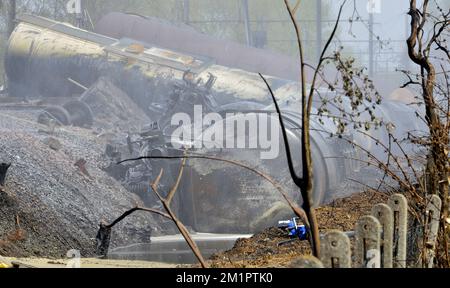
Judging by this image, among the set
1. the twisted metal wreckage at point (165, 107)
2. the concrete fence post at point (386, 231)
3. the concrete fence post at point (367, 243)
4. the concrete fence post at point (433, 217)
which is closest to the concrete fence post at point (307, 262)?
the concrete fence post at point (367, 243)

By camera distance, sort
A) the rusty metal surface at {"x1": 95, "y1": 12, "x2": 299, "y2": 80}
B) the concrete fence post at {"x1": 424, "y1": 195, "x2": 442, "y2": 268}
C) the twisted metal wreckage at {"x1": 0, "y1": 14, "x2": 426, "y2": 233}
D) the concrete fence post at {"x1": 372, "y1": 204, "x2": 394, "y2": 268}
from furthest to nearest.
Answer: the rusty metal surface at {"x1": 95, "y1": 12, "x2": 299, "y2": 80}
the twisted metal wreckage at {"x1": 0, "y1": 14, "x2": 426, "y2": 233}
the concrete fence post at {"x1": 424, "y1": 195, "x2": 442, "y2": 268}
the concrete fence post at {"x1": 372, "y1": 204, "x2": 394, "y2": 268}

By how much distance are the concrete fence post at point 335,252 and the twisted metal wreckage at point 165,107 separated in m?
17.1

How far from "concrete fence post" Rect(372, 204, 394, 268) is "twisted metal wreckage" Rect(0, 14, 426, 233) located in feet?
51.6

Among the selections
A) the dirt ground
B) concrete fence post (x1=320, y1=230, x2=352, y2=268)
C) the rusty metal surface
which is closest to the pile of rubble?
the dirt ground

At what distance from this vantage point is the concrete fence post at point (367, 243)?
550 centimetres

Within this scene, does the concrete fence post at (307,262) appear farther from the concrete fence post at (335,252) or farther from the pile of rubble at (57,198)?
the pile of rubble at (57,198)

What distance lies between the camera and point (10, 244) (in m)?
14.5

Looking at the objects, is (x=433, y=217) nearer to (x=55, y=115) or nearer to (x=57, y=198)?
(x=57, y=198)

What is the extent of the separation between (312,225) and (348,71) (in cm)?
209

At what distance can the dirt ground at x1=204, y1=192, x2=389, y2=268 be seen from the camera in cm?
1083

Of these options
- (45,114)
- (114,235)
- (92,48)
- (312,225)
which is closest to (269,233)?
(114,235)

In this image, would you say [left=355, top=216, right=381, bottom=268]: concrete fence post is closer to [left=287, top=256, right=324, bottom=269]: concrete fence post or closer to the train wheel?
[left=287, top=256, right=324, bottom=269]: concrete fence post

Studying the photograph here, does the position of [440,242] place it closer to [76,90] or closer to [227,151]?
[227,151]
